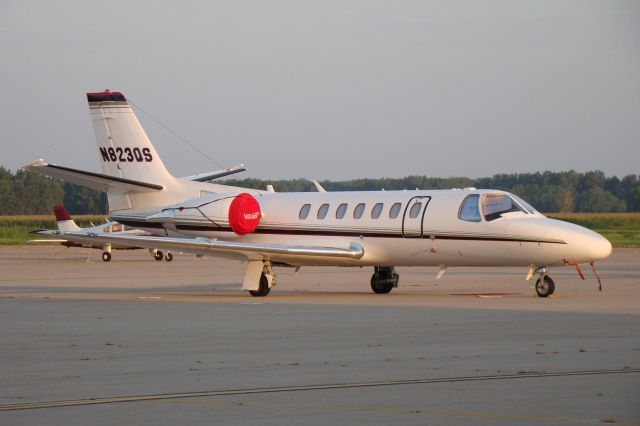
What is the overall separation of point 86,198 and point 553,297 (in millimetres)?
108902

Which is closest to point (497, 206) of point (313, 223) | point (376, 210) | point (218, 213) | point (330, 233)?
point (376, 210)

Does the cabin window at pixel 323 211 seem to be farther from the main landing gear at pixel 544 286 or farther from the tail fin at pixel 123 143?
the main landing gear at pixel 544 286

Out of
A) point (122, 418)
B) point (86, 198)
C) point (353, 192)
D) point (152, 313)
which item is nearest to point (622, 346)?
point (122, 418)

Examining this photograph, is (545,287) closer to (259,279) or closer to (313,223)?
(313,223)

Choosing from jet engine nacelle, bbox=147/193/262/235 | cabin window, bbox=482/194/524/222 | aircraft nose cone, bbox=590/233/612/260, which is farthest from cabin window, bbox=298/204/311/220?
aircraft nose cone, bbox=590/233/612/260

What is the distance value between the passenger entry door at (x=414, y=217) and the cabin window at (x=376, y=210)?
29.2 inches

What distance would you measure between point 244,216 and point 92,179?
3.99 metres

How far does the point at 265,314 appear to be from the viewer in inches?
860

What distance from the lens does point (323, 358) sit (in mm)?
14344

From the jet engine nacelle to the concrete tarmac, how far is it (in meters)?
2.13

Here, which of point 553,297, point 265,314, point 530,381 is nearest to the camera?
point 530,381

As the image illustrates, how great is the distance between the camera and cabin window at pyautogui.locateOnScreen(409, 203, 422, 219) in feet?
89.4

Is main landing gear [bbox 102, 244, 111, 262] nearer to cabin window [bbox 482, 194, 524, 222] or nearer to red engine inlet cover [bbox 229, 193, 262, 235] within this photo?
red engine inlet cover [bbox 229, 193, 262, 235]

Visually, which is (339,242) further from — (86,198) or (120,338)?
(86,198)
